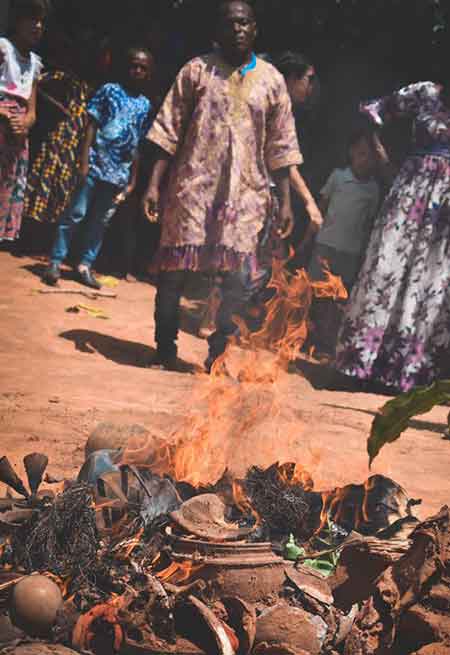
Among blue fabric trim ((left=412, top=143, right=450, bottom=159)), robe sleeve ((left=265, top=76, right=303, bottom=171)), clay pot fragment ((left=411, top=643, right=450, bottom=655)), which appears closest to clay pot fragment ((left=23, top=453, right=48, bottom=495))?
clay pot fragment ((left=411, top=643, right=450, bottom=655))

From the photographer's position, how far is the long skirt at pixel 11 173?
26.1 feet

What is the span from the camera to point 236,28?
6.41 m

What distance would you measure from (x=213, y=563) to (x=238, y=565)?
8 cm

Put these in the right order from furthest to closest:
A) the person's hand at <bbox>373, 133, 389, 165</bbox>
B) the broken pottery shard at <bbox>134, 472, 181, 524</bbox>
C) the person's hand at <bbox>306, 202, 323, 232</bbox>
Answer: the person's hand at <bbox>373, 133, 389, 165</bbox> < the person's hand at <bbox>306, 202, 323, 232</bbox> < the broken pottery shard at <bbox>134, 472, 181, 524</bbox>

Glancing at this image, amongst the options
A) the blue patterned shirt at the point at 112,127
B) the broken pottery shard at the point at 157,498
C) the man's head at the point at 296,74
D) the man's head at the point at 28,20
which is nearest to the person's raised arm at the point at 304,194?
the man's head at the point at 296,74

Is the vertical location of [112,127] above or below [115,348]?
above

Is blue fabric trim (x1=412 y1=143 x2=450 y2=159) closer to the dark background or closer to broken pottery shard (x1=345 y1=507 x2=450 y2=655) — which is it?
the dark background

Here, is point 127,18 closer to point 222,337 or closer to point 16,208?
point 16,208

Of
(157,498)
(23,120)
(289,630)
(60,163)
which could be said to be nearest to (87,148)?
(60,163)

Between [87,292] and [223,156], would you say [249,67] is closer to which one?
[223,156]

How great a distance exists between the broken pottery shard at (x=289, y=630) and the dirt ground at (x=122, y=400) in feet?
5.33

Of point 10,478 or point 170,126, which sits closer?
point 10,478

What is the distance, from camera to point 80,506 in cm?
336

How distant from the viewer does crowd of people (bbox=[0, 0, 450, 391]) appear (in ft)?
21.5
